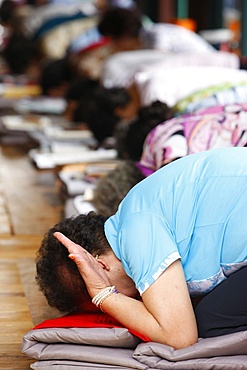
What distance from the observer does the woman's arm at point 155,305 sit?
209cm

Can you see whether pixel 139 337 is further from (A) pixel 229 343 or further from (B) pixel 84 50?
(B) pixel 84 50

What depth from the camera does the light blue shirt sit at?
6.91 feet

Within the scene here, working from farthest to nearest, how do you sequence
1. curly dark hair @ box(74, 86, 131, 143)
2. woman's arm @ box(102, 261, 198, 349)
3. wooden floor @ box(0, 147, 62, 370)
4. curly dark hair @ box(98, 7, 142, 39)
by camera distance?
curly dark hair @ box(98, 7, 142, 39) < curly dark hair @ box(74, 86, 131, 143) < wooden floor @ box(0, 147, 62, 370) < woman's arm @ box(102, 261, 198, 349)

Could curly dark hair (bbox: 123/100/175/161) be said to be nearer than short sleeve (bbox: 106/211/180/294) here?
No

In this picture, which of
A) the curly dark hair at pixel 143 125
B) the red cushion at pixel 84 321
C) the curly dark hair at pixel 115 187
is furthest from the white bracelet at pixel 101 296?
the curly dark hair at pixel 143 125

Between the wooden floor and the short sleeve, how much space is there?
1.35ft

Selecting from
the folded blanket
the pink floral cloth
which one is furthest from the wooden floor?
the pink floral cloth

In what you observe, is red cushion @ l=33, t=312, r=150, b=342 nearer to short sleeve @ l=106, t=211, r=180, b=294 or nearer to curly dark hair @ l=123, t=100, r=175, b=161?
short sleeve @ l=106, t=211, r=180, b=294

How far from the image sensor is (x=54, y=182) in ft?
15.4

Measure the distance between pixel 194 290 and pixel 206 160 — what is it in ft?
0.98

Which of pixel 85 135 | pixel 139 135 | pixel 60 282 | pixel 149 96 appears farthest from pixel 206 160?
pixel 85 135

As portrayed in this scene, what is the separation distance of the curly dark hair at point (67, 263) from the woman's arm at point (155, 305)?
3 cm

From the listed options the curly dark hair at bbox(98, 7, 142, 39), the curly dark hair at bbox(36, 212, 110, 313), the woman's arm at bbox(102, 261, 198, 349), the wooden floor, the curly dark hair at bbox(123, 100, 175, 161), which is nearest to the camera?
the woman's arm at bbox(102, 261, 198, 349)

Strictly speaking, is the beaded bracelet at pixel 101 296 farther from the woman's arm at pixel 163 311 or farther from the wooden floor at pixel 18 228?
the wooden floor at pixel 18 228
